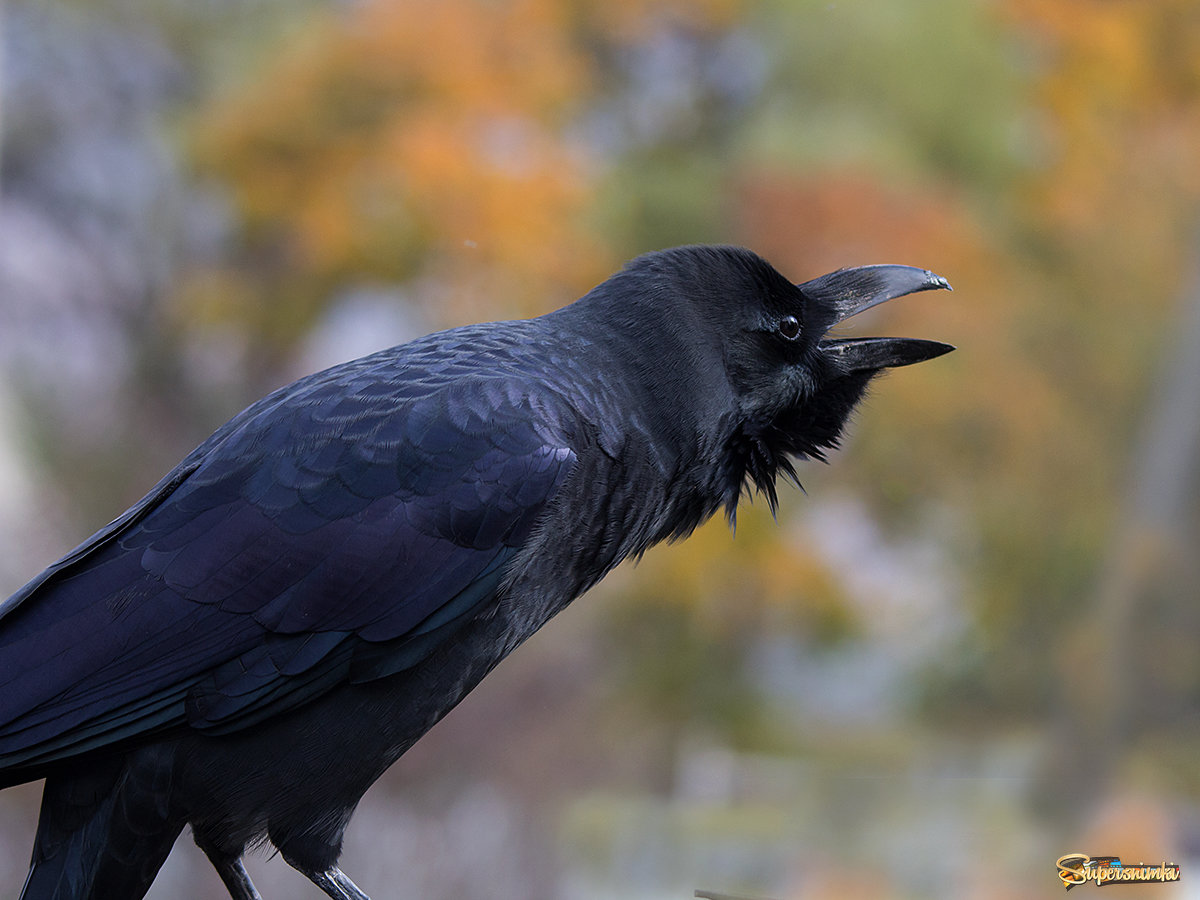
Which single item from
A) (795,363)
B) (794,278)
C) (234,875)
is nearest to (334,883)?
(234,875)

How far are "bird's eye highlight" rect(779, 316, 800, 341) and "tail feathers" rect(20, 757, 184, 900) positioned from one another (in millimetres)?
915

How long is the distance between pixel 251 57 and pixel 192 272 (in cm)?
134

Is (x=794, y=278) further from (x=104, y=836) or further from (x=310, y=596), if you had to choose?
(x=104, y=836)

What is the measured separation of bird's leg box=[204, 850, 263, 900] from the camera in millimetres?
1413

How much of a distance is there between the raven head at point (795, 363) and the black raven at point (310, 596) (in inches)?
5.4

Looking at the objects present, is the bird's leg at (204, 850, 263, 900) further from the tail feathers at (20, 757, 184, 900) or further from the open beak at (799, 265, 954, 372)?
the open beak at (799, 265, 954, 372)

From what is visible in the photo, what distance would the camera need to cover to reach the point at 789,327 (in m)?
1.66

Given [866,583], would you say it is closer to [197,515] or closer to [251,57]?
[251,57]

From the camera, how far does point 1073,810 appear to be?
642 cm

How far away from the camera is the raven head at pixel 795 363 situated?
1636mm

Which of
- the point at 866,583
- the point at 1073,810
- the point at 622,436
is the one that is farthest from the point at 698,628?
the point at 622,436
